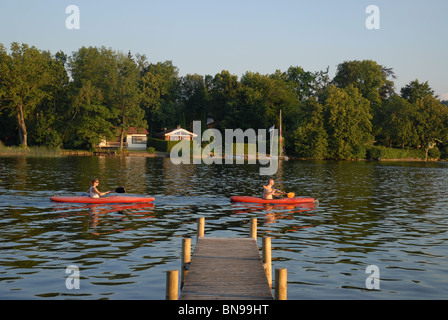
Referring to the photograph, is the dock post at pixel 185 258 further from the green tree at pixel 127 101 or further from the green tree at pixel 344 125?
the green tree at pixel 127 101

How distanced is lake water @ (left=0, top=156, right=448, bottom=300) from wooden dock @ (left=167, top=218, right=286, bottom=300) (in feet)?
3.71

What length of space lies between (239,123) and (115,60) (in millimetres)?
30498

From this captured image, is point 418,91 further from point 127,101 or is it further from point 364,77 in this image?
point 127,101

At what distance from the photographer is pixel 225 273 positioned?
10.9 meters

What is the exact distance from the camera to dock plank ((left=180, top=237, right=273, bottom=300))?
952cm

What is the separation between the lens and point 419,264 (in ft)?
48.2

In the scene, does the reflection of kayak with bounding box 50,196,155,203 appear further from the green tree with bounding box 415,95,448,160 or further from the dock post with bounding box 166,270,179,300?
the green tree with bounding box 415,95,448,160

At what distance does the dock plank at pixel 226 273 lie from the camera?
9516 mm

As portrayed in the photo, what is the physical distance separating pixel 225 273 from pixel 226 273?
0.08 ft

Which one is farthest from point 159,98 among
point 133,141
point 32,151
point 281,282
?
point 281,282

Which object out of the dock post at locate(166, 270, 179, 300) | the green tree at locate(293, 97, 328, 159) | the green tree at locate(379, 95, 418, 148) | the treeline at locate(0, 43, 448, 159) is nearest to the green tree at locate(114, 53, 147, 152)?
the treeline at locate(0, 43, 448, 159)

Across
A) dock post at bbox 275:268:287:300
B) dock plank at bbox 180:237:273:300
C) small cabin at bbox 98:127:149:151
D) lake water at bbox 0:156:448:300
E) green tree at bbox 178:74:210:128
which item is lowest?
lake water at bbox 0:156:448:300

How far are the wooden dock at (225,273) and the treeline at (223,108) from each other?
262ft

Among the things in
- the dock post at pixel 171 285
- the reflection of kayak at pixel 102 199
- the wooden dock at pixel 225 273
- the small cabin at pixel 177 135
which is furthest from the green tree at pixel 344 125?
the dock post at pixel 171 285
